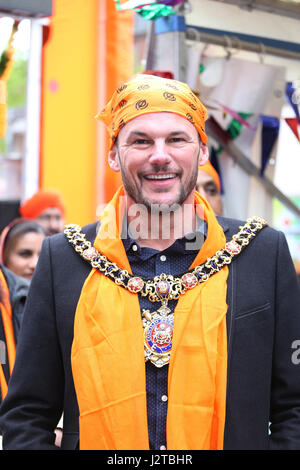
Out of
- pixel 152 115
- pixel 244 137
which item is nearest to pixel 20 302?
pixel 244 137

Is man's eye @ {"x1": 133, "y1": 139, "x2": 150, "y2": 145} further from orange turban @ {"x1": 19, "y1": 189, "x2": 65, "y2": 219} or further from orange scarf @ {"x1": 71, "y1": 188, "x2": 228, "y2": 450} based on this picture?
orange turban @ {"x1": 19, "y1": 189, "x2": 65, "y2": 219}

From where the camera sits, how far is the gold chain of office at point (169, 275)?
2.04 m

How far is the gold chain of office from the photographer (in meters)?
2.04

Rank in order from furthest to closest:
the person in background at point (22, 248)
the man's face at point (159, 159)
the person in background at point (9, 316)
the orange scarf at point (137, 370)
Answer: the person in background at point (22, 248) → the person in background at point (9, 316) → the man's face at point (159, 159) → the orange scarf at point (137, 370)

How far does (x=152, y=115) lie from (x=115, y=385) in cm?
81

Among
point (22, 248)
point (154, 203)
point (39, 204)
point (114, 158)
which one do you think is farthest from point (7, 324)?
point (39, 204)

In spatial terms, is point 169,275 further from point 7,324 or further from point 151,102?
point 7,324

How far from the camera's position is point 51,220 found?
18.1 ft

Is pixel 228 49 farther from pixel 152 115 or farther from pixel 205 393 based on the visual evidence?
pixel 205 393

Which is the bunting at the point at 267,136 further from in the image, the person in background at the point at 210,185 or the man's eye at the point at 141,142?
the man's eye at the point at 141,142

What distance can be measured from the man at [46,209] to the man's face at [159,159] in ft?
10.6

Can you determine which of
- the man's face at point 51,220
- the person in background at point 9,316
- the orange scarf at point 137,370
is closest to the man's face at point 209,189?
the person in background at point 9,316

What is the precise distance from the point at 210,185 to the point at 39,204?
7.08 feet

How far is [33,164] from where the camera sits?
17.2 ft
